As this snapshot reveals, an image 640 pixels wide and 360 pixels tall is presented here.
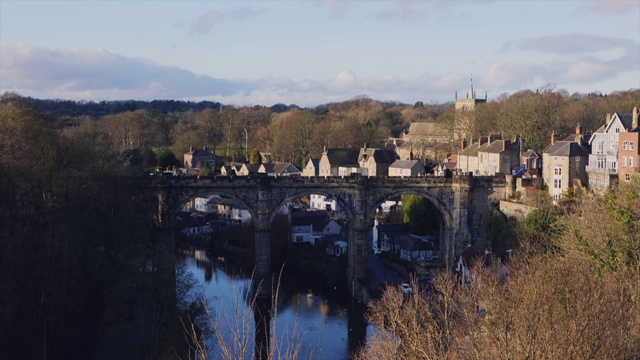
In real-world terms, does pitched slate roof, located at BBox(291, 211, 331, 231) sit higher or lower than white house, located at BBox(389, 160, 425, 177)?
lower

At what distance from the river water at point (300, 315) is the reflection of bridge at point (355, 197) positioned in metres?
1.83

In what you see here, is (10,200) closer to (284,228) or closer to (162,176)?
(162,176)

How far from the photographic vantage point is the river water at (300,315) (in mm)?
28031

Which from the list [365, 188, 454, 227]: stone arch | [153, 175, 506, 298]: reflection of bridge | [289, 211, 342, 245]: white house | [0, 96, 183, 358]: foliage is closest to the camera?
[0, 96, 183, 358]: foliage

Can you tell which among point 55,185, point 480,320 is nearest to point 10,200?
point 55,185

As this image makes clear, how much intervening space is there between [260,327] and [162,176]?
9.92 meters

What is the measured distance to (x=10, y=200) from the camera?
2475cm

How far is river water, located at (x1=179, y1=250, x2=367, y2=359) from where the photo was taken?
28.0 metres

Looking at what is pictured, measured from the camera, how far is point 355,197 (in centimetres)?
3709

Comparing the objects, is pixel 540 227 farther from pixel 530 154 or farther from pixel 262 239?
pixel 262 239

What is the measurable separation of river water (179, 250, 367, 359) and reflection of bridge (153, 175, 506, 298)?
1834 millimetres

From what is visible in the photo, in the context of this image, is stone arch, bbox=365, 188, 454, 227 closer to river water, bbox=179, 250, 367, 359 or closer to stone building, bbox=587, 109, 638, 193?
river water, bbox=179, 250, 367, 359

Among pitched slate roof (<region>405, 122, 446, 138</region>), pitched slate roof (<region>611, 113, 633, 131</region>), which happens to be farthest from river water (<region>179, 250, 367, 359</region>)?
pitched slate roof (<region>405, 122, 446, 138</region>)

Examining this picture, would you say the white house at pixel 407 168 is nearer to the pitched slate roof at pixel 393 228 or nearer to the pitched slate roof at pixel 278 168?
the pitched slate roof at pixel 393 228
